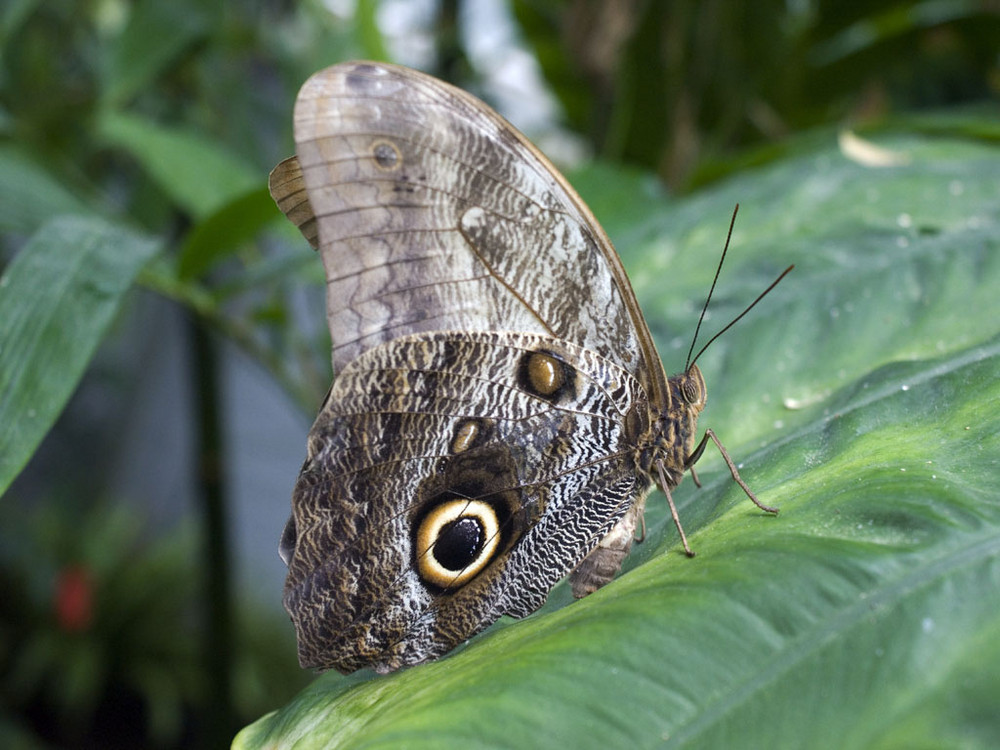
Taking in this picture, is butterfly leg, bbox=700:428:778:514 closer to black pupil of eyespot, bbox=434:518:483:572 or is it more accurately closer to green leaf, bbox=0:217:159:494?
black pupil of eyespot, bbox=434:518:483:572

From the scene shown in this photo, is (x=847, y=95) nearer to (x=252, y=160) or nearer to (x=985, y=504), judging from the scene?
(x=252, y=160)

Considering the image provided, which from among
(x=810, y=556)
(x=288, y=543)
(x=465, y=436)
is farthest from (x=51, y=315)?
(x=810, y=556)

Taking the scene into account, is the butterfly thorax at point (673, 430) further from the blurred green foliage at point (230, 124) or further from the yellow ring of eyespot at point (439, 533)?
the blurred green foliage at point (230, 124)

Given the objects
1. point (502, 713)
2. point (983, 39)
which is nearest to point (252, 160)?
point (983, 39)

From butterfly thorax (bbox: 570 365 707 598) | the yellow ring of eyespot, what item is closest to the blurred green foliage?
the yellow ring of eyespot

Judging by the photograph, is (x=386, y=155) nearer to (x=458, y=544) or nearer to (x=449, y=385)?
(x=449, y=385)

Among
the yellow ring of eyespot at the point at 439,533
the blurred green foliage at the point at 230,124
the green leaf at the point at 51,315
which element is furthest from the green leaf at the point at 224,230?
the yellow ring of eyespot at the point at 439,533
